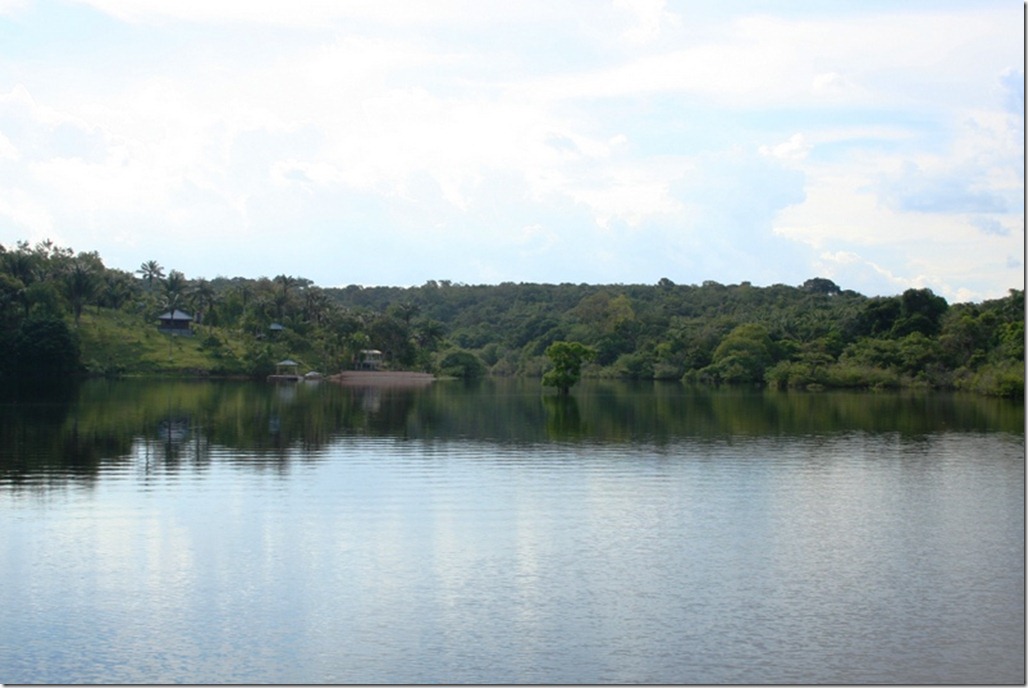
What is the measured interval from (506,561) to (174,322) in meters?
91.7

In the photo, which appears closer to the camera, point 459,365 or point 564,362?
point 564,362

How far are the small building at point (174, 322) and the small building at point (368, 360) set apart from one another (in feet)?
59.3

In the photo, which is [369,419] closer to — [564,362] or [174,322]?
[564,362]

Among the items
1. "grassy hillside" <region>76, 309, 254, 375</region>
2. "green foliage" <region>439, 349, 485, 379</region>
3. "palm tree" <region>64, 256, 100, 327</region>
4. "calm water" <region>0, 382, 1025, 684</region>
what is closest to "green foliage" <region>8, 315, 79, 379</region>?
"grassy hillside" <region>76, 309, 254, 375</region>

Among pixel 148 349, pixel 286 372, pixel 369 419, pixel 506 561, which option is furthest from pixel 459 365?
pixel 506 561

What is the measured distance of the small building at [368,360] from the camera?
113188 millimetres

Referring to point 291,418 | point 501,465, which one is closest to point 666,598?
point 501,465

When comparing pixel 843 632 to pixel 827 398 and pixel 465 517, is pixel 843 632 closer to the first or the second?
pixel 465 517

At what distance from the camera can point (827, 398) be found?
3000 inches

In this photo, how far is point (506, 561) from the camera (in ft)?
64.6

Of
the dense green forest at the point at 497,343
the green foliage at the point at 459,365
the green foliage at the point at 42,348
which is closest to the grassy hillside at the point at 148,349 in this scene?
the dense green forest at the point at 497,343

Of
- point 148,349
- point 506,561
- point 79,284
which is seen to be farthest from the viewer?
point 148,349

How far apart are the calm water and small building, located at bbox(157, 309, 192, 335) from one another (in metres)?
66.9

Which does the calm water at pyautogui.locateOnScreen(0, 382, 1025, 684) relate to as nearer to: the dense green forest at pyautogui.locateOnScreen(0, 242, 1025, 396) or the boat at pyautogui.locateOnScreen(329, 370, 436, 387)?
the dense green forest at pyautogui.locateOnScreen(0, 242, 1025, 396)
